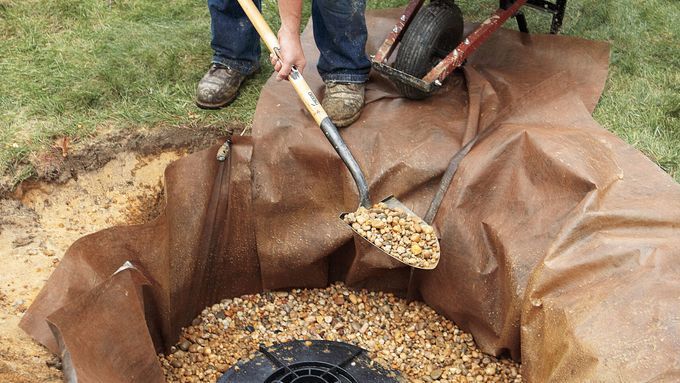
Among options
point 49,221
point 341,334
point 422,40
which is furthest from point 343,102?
point 49,221

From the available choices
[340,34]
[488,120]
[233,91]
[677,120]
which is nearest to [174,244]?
[233,91]

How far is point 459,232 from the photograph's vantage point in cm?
252

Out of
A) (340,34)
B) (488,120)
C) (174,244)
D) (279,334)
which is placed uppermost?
(340,34)

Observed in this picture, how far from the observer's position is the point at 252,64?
3.10m

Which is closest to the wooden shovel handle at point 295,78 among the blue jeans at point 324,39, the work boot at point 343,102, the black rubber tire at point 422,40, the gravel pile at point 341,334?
the work boot at point 343,102

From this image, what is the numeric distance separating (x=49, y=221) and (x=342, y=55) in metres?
1.12

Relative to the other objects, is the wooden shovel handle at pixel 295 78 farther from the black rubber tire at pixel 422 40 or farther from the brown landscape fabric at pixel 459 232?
the black rubber tire at pixel 422 40

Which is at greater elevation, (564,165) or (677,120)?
(564,165)

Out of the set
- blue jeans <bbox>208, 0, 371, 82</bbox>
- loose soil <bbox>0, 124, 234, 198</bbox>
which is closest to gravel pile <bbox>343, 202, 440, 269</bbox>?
blue jeans <bbox>208, 0, 371, 82</bbox>

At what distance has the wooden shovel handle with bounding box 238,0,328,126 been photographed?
247cm

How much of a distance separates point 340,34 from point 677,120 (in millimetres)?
1267

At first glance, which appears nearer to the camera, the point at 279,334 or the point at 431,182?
the point at 431,182

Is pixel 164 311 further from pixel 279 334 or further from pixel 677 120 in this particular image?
pixel 677 120

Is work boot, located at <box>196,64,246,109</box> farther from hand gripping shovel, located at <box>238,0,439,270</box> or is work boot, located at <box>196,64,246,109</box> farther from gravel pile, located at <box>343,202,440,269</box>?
gravel pile, located at <box>343,202,440,269</box>
